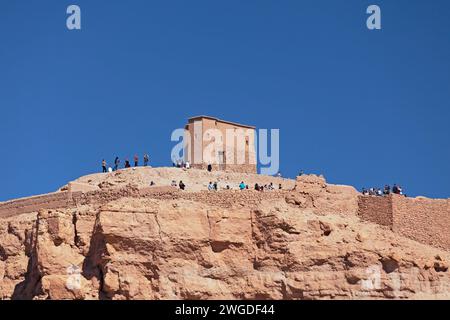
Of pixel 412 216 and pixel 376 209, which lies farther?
pixel 412 216

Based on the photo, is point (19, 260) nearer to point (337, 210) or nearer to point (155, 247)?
point (155, 247)

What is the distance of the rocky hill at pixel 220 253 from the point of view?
60375 millimetres

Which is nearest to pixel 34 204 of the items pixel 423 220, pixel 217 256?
pixel 217 256

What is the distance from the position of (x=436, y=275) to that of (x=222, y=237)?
8.23 meters

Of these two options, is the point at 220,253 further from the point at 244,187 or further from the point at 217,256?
the point at 244,187

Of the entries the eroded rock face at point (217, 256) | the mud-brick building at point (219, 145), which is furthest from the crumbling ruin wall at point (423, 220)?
the mud-brick building at point (219, 145)

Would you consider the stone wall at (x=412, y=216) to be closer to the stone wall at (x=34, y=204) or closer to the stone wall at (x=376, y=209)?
the stone wall at (x=376, y=209)

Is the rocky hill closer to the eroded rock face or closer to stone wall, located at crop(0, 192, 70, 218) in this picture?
the eroded rock face

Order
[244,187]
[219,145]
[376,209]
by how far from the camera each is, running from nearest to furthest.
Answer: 1. [376,209]
2. [244,187]
3. [219,145]

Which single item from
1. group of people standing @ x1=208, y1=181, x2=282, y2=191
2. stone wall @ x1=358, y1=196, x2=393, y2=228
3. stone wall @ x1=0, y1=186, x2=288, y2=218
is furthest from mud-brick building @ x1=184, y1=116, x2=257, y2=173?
stone wall @ x1=358, y1=196, x2=393, y2=228

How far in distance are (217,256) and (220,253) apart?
18 centimetres

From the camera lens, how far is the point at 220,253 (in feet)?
201

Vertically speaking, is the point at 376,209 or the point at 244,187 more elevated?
the point at 244,187
